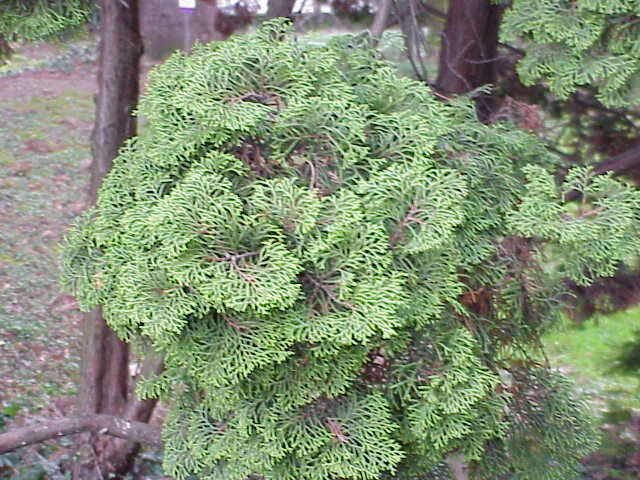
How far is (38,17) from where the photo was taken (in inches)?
140

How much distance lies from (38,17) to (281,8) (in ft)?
4.22

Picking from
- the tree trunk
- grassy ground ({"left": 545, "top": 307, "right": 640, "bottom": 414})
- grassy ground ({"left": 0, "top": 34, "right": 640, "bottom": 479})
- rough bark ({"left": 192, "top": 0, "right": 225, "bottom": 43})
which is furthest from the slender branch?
grassy ground ({"left": 545, "top": 307, "right": 640, "bottom": 414})

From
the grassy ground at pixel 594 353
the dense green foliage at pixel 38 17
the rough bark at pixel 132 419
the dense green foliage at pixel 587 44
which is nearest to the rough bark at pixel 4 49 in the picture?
the dense green foliage at pixel 38 17

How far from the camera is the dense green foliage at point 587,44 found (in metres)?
3.19

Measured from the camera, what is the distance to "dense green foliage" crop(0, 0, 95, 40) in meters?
3.56

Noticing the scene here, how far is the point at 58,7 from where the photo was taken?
3584 mm

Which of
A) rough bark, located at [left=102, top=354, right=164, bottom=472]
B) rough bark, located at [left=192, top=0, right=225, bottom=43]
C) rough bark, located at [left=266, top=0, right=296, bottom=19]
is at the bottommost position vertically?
rough bark, located at [left=102, top=354, right=164, bottom=472]

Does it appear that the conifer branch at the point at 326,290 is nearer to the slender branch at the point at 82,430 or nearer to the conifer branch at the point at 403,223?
the conifer branch at the point at 403,223

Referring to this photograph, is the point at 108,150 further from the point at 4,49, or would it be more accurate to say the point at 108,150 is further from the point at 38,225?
the point at 38,225

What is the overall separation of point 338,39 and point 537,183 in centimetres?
95

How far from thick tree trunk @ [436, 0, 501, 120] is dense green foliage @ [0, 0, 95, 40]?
2.26m

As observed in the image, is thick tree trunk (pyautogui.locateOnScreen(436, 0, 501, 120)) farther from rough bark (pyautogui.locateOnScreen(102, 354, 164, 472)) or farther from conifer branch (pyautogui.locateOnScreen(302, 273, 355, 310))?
conifer branch (pyautogui.locateOnScreen(302, 273, 355, 310))

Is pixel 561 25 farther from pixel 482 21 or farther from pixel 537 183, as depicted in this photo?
pixel 482 21

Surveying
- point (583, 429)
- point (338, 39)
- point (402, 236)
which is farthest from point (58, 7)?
point (583, 429)
